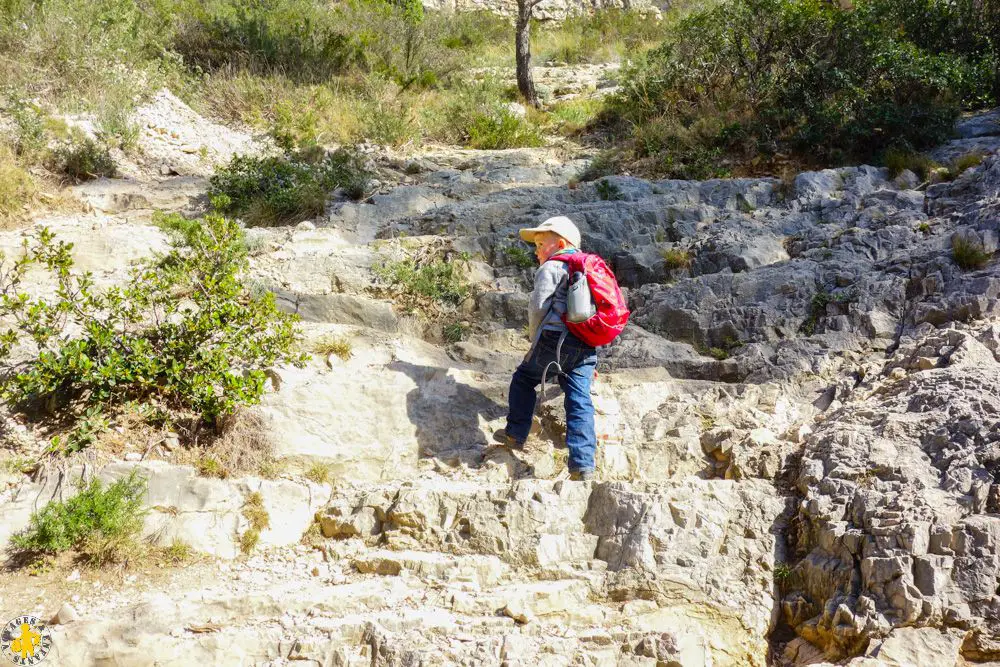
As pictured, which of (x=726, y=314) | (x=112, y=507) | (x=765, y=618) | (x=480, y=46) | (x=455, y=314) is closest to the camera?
(x=765, y=618)

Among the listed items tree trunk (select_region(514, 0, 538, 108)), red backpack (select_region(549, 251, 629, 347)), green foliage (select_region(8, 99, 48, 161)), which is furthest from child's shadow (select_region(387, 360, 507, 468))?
tree trunk (select_region(514, 0, 538, 108))

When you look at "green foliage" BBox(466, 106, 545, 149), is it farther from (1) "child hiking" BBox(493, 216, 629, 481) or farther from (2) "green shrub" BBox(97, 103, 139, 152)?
(1) "child hiking" BBox(493, 216, 629, 481)

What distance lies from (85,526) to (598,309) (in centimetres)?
299

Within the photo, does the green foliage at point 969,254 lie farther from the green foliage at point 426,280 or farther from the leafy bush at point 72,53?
the leafy bush at point 72,53

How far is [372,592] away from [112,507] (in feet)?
4.58

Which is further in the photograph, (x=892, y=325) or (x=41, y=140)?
(x=41, y=140)

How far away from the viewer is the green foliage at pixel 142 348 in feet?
13.9

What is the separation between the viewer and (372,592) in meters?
3.52

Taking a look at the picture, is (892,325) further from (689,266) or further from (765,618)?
(765,618)

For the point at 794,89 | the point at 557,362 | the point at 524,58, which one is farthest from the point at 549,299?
the point at 524,58

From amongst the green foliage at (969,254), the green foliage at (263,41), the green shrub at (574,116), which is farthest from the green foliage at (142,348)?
the green shrub at (574,116)

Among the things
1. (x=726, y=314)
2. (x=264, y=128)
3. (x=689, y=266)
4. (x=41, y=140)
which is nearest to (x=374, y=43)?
(x=264, y=128)

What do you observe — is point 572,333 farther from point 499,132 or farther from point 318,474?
point 499,132

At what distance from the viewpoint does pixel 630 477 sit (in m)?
4.52
